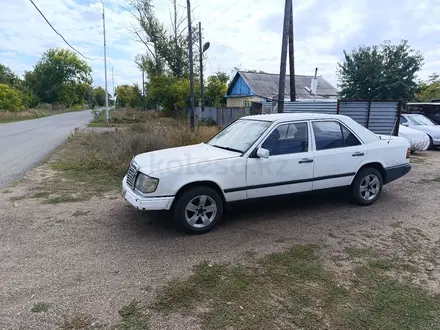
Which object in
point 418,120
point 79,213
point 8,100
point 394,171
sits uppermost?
point 8,100

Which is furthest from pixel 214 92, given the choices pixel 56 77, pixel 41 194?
pixel 56 77

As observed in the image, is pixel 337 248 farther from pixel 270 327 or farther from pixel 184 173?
pixel 184 173

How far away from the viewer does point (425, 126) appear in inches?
515

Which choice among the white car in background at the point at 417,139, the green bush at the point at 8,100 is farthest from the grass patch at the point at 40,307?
the green bush at the point at 8,100

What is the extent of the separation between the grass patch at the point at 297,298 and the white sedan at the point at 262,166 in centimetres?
101

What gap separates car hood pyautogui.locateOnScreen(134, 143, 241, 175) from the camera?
4188 millimetres

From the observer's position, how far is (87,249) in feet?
12.8


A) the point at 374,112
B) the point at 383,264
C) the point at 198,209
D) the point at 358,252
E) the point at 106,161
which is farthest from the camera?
the point at 374,112

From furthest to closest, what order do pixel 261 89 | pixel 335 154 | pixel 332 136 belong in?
pixel 261 89 → pixel 332 136 → pixel 335 154

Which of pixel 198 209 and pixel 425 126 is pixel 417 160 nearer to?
pixel 425 126

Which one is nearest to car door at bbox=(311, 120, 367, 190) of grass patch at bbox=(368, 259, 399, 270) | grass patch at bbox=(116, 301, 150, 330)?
grass patch at bbox=(368, 259, 399, 270)

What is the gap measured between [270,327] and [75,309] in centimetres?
169

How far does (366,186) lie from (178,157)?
332 centimetres

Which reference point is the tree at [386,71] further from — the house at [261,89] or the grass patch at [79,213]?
the grass patch at [79,213]
